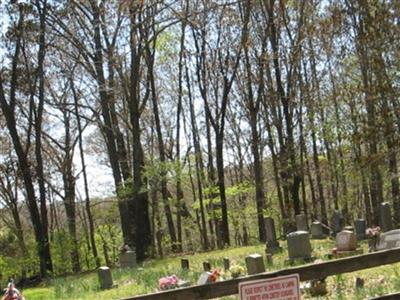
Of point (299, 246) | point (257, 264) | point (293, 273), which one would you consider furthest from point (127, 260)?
point (293, 273)

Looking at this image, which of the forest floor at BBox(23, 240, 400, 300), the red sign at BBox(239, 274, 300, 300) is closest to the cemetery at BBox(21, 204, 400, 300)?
the forest floor at BBox(23, 240, 400, 300)

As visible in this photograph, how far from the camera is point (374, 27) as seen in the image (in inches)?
720

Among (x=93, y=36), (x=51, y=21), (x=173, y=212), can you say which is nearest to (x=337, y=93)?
(x=93, y=36)

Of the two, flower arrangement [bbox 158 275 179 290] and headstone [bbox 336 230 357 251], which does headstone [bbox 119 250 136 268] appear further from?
flower arrangement [bbox 158 275 179 290]

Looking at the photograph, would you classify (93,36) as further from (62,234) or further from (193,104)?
(193,104)

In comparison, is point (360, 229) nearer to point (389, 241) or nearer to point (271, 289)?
point (389, 241)

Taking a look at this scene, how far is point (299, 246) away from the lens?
14383mm

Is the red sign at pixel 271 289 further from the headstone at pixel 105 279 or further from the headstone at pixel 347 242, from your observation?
the headstone at pixel 105 279

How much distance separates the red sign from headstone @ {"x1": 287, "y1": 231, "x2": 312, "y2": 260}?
27.5ft

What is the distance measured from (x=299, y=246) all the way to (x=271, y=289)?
28.5ft

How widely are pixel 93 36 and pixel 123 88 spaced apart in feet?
8.75

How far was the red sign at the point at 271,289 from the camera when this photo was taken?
579 cm

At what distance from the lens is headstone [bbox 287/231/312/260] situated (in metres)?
14.3

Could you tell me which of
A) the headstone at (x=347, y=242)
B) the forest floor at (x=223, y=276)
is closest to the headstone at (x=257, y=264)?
the forest floor at (x=223, y=276)
